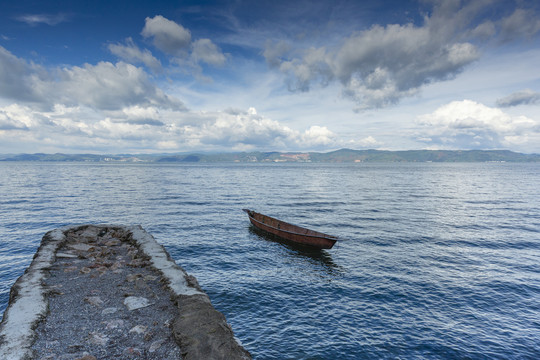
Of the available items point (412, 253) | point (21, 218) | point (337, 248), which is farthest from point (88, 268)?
point (21, 218)

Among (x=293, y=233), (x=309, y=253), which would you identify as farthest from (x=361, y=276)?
(x=293, y=233)

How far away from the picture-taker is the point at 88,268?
11.4 m

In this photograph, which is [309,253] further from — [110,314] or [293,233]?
[110,314]

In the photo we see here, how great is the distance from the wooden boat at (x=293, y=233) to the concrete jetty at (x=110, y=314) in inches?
556

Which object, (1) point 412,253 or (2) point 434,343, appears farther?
(1) point 412,253

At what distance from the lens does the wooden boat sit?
23438 millimetres

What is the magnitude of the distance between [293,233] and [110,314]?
62.2 feet

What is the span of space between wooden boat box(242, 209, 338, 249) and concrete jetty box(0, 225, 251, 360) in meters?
14.1

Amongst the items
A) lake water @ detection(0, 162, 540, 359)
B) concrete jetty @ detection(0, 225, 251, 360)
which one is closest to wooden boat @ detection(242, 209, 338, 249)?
lake water @ detection(0, 162, 540, 359)

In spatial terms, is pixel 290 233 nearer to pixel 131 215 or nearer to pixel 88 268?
pixel 88 268

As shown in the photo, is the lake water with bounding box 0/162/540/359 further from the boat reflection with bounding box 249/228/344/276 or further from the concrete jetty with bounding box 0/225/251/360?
the concrete jetty with bounding box 0/225/251/360

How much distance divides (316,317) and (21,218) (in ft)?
120

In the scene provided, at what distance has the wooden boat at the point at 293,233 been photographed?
23438 millimetres

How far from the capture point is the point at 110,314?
830cm
